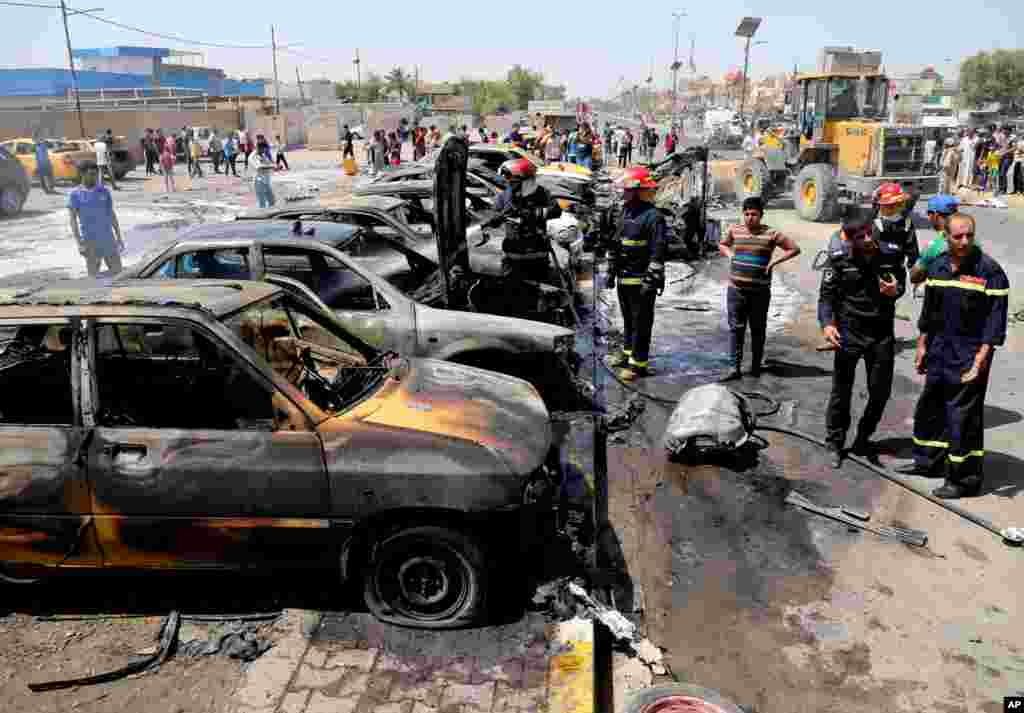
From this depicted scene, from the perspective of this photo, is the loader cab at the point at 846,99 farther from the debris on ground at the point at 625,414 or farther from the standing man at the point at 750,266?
the debris on ground at the point at 625,414

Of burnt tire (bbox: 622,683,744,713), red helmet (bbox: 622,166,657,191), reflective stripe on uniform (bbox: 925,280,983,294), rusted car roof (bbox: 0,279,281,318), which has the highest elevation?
red helmet (bbox: 622,166,657,191)

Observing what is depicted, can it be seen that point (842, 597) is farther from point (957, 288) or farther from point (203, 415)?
point (203, 415)

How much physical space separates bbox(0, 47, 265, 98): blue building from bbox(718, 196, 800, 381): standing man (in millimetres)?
62316

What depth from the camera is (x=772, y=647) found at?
3.65 meters

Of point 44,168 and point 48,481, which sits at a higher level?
point 44,168

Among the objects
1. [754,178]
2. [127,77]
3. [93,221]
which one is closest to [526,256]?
[93,221]

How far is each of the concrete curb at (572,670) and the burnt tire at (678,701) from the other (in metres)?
0.18

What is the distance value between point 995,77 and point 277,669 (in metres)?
92.3

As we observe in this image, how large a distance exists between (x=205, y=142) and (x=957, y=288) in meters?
38.8

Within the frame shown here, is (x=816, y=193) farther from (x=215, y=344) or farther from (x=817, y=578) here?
(x=215, y=344)

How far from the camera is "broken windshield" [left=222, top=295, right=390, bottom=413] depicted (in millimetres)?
3957

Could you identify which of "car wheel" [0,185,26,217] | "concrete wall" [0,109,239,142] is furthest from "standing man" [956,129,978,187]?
"concrete wall" [0,109,239,142]

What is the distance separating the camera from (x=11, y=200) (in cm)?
1803

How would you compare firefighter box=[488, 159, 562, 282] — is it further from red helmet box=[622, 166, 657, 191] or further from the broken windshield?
the broken windshield
